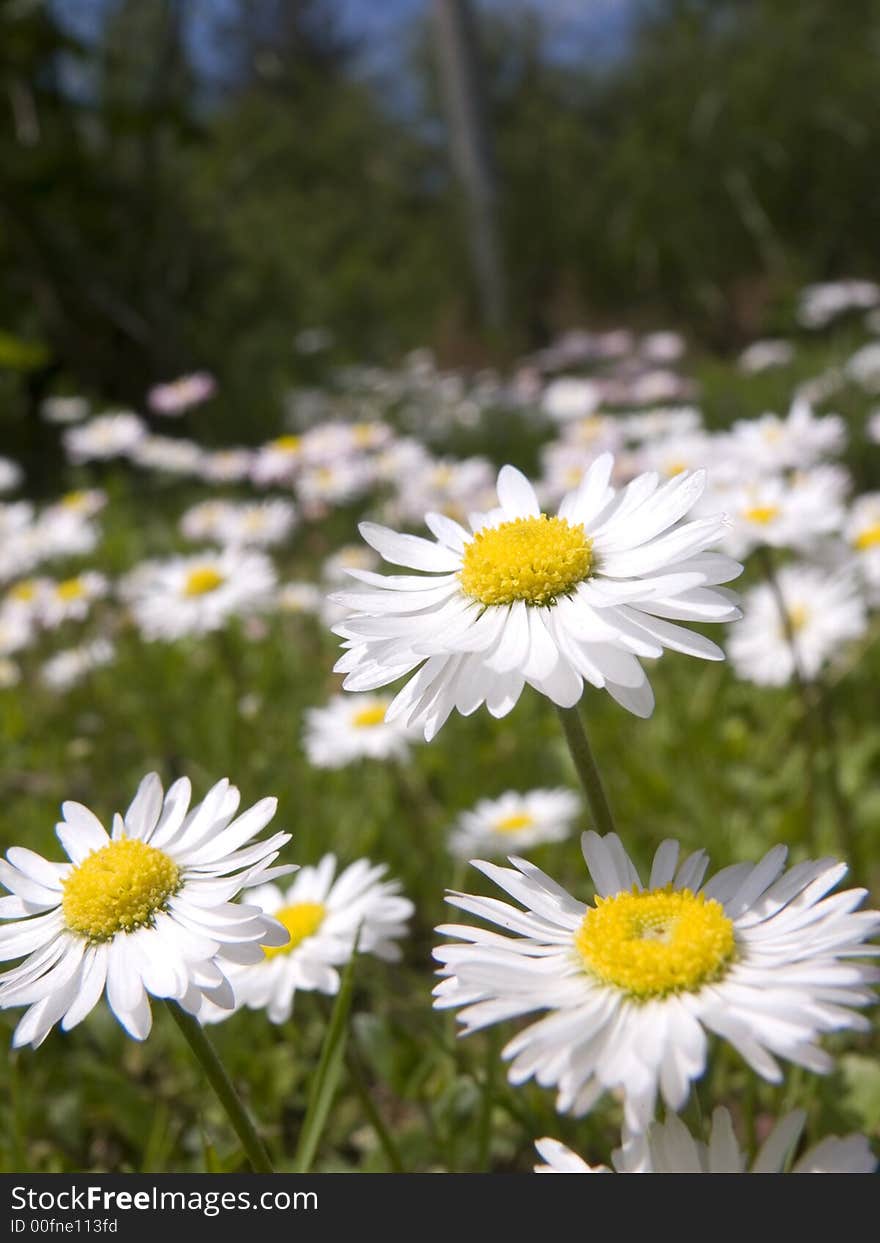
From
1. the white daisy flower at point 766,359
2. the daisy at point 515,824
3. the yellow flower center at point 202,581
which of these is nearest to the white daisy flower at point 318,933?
the daisy at point 515,824

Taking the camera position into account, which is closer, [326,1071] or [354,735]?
[326,1071]

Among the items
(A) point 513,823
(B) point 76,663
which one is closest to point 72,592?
(B) point 76,663

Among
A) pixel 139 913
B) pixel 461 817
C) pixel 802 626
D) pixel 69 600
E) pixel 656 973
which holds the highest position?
pixel 69 600

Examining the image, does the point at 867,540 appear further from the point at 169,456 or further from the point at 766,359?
the point at 766,359

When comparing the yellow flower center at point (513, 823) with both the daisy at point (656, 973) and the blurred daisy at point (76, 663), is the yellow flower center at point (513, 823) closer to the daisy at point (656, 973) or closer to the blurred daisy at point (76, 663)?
the daisy at point (656, 973)

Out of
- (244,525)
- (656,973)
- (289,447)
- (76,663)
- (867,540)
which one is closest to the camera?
(656,973)

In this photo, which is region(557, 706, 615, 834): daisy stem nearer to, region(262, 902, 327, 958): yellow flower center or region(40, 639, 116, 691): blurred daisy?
region(262, 902, 327, 958): yellow flower center

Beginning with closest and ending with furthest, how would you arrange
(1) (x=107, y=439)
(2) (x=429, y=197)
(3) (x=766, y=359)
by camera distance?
1. (1) (x=107, y=439)
2. (3) (x=766, y=359)
3. (2) (x=429, y=197)

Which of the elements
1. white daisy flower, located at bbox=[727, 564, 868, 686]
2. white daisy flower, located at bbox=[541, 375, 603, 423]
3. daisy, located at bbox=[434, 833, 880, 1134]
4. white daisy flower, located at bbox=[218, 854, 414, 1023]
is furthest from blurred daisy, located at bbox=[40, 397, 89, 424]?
daisy, located at bbox=[434, 833, 880, 1134]
